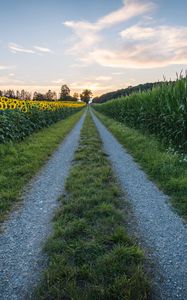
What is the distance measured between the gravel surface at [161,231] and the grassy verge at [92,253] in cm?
25

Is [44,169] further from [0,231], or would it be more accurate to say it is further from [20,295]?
[20,295]

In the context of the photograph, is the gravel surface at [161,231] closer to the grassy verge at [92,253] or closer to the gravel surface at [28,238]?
the grassy verge at [92,253]

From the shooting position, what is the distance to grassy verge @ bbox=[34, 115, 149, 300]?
10.3 feet

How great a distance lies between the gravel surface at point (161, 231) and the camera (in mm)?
3322

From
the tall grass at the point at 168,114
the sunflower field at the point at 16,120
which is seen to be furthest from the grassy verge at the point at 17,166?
the tall grass at the point at 168,114

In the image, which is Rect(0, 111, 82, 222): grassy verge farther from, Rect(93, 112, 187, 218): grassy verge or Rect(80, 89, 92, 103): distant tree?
Rect(80, 89, 92, 103): distant tree

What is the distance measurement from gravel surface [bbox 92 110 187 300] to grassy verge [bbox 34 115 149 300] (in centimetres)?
25

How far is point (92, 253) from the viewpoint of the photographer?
383 centimetres

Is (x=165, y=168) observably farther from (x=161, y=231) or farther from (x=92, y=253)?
(x=92, y=253)

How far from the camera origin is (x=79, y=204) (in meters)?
5.37

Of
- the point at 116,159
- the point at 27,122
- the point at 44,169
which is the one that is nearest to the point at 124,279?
the point at 44,169

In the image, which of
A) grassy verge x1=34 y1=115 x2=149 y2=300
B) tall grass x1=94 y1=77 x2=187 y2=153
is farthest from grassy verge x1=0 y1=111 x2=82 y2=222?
tall grass x1=94 y1=77 x2=187 y2=153

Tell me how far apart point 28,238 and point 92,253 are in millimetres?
1058

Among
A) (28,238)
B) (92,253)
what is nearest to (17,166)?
(28,238)
